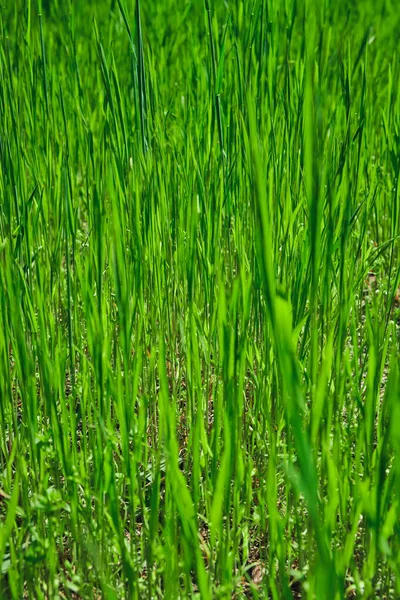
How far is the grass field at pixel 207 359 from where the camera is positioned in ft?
2.65

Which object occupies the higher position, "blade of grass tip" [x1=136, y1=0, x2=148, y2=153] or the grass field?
"blade of grass tip" [x1=136, y1=0, x2=148, y2=153]

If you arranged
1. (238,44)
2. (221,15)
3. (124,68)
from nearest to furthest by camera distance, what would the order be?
(238,44) → (124,68) → (221,15)

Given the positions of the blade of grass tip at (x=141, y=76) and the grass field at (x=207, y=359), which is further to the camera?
the blade of grass tip at (x=141, y=76)

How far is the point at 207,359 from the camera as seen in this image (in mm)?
1285

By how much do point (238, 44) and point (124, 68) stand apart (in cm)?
177

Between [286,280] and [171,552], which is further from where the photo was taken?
[286,280]

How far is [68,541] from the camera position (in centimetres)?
109

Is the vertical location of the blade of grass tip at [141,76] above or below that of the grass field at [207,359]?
above

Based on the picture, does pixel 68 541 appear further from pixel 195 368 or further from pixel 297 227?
pixel 297 227

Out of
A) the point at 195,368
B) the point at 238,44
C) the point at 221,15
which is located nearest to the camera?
the point at 195,368

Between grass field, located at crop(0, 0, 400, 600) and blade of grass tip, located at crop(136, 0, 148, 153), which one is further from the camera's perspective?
blade of grass tip, located at crop(136, 0, 148, 153)

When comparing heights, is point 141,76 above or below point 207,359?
above

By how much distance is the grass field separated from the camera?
0.81 meters

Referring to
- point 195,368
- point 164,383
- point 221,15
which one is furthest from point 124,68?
point 164,383
